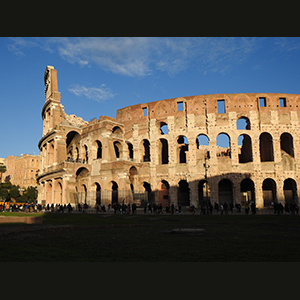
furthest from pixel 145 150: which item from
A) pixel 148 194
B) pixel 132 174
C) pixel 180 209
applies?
pixel 180 209

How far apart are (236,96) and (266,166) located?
27.1ft

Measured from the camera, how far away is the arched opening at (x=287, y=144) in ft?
109

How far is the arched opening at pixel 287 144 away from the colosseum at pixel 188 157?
4.2 inches

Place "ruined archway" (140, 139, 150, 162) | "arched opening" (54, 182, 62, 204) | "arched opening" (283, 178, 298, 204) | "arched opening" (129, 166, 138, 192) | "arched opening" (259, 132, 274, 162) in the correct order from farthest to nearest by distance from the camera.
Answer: "ruined archway" (140, 139, 150, 162)
"arched opening" (54, 182, 62, 204)
"arched opening" (129, 166, 138, 192)
"arched opening" (259, 132, 274, 162)
"arched opening" (283, 178, 298, 204)

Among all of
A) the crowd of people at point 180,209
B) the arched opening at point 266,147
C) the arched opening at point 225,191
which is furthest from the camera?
the arched opening at point 266,147

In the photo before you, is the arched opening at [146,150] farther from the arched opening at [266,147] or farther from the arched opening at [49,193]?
the arched opening at [266,147]

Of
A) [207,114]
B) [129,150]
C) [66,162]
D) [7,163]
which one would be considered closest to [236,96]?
[207,114]

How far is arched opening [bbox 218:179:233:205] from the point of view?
3372cm

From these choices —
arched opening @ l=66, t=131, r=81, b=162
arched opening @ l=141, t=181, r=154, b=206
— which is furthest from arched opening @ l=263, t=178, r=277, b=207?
arched opening @ l=66, t=131, r=81, b=162

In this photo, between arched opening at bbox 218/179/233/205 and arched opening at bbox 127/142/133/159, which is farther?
arched opening at bbox 127/142/133/159

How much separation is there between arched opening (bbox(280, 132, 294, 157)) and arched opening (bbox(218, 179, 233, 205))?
22.1 feet

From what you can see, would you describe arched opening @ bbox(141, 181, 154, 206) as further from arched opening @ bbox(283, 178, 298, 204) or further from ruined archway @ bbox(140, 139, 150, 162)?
arched opening @ bbox(283, 178, 298, 204)

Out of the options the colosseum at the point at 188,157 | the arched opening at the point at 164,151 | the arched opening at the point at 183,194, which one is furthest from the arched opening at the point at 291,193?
the arched opening at the point at 164,151

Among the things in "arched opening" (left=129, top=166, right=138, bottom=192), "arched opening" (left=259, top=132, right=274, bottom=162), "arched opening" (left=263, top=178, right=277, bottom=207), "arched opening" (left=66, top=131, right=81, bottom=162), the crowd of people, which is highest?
"arched opening" (left=66, top=131, right=81, bottom=162)
